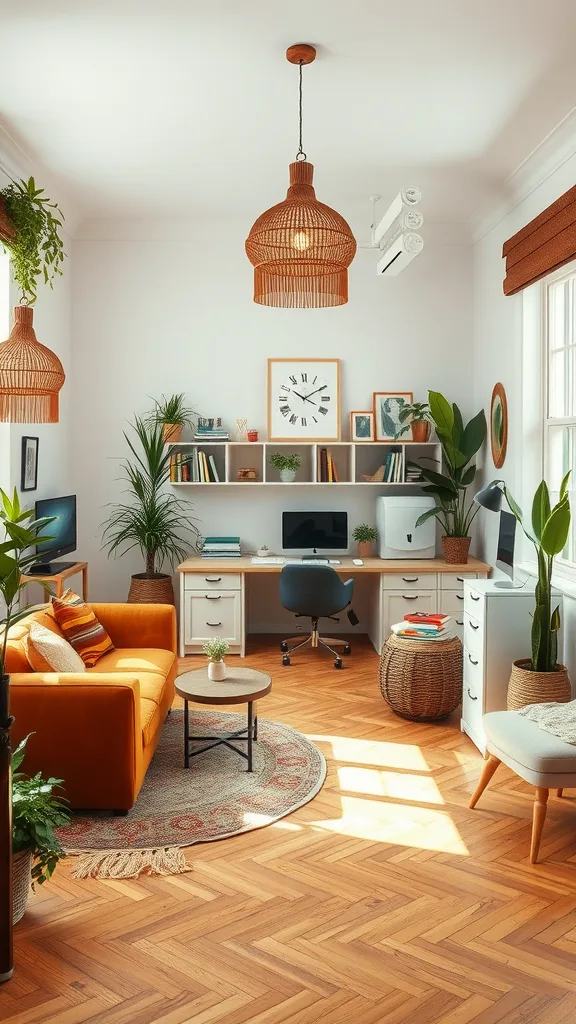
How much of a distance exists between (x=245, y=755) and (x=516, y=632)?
4.57ft

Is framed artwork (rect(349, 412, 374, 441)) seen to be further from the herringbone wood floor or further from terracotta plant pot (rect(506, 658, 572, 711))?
the herringbone wood floor

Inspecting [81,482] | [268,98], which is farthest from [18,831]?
[81,482]

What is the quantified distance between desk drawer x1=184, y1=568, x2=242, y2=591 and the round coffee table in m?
1.82

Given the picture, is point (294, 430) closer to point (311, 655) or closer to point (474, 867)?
point (311, 655)

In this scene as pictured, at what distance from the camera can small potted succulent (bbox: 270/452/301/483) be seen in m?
6.41

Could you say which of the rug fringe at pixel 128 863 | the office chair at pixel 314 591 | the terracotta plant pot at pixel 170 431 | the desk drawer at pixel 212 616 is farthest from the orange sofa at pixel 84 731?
the terracotta plant pot at pixel 170 431

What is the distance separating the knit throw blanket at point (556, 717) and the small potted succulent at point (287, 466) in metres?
3.15

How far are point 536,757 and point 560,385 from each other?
2592 millimetres

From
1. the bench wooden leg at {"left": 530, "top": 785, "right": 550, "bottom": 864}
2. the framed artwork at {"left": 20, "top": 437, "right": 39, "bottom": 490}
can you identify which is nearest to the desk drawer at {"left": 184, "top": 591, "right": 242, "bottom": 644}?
the framed artwork at {"left": 20, "top": 437, "right": 39, "bottom": 490}

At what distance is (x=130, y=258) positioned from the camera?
6.54 meters

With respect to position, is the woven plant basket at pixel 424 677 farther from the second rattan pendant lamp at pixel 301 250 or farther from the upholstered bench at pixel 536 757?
the second rattan pendant lamp at pixel 301 250

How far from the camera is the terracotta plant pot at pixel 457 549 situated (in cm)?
609

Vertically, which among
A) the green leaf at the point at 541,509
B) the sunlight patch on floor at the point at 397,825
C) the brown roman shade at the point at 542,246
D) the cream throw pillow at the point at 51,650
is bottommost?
the sunlight patch on floor at the point at 397,825

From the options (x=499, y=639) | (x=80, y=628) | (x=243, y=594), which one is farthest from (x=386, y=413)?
(x=80, y=628)
